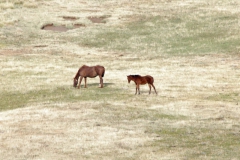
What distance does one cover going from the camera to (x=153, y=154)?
77.4 feet

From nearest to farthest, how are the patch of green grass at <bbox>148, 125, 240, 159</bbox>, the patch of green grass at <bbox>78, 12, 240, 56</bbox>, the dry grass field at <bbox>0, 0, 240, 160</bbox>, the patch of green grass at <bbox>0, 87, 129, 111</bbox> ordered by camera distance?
1. the patch of green grass at <bbox>148, 125, 240, 159</bbox>
2. the dry grass field at <bbox>0, 0, 240, 160</bbox>
3. the patch of green grass at <bbox>0, 87, 129, 111</bbox>
4. the patch of green grass at <bbox>78, 12, 240, 56</bbox>

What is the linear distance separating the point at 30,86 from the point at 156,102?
11.7 m

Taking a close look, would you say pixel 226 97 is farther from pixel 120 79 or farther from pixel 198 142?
pixel 198 142

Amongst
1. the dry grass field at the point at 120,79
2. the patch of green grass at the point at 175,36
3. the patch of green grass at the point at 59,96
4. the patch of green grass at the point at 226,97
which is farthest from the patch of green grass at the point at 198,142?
the patch of green grass at the point at 175,36

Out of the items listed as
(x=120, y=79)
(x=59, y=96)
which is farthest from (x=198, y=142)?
(x=120, y=79)

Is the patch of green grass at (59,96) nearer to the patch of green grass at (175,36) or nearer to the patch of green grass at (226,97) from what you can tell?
the patch of green grass at (226,97)

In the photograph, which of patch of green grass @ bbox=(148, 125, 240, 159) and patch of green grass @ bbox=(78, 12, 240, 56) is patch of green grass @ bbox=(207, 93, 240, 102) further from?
patch of green grass @ bbox=(78, 12, 240, 56)

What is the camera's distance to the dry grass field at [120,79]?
25781 millimetres

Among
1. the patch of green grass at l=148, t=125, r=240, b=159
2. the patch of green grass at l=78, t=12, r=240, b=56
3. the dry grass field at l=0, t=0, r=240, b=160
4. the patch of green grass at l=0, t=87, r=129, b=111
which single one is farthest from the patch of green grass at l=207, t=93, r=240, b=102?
the patch of green grass at l=78, t=12, r=240, b=56

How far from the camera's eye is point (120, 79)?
46312 millimetres

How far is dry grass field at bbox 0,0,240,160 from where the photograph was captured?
25.8m

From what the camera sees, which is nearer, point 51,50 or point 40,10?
point 51,50

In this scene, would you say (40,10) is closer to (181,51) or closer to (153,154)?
(181,51)

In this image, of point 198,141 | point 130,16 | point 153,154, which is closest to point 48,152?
point 153,154
